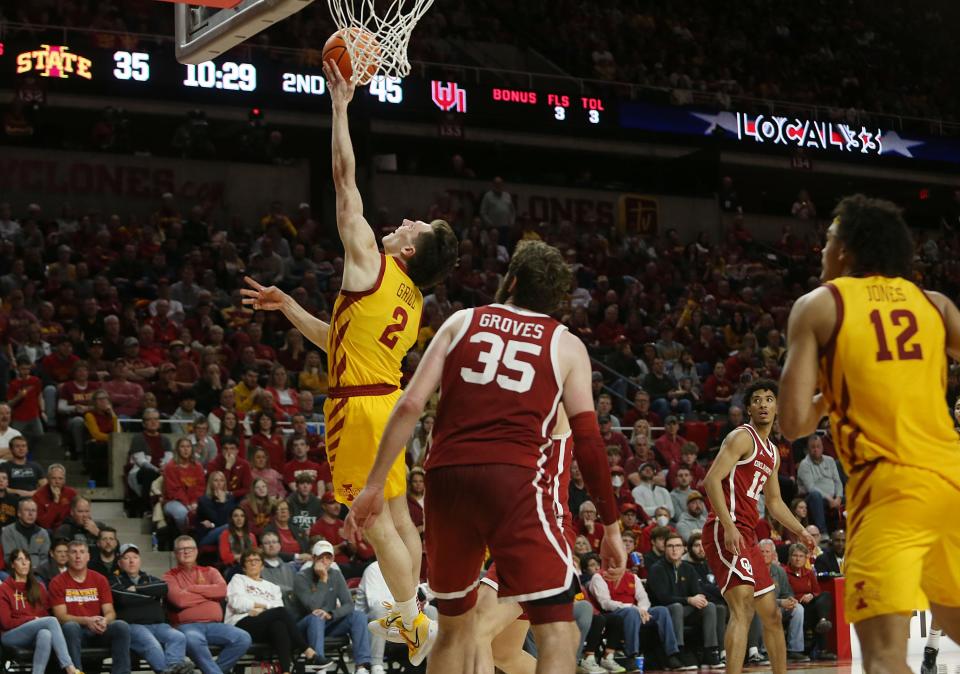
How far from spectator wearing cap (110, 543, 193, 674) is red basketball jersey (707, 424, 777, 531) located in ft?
15.6

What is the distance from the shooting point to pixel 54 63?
18.5m

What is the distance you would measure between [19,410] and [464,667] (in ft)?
31.9

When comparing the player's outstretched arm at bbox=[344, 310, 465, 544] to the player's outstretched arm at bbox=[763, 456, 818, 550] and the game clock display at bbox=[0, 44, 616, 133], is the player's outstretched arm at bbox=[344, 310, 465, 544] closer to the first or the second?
the player's outstretched arm at bbox=[763, 456, 818, 550]

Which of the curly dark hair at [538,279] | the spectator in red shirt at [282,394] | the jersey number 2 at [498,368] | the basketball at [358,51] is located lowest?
the spectator in red shirt at [282,394]

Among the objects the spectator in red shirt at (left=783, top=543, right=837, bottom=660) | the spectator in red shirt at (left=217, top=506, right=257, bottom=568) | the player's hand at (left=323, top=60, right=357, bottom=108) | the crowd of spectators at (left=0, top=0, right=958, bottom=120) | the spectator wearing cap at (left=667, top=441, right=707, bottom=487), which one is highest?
the crowd of spectators at (left=0, top=0, right=958, bottom=120)

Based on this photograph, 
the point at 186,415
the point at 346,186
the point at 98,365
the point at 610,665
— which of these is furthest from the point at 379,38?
the point at 98,365

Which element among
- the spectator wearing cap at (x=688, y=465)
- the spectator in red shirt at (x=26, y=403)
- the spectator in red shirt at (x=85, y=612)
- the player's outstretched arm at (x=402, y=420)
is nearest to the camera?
the player's outstretched arm at (x=402, y=420)

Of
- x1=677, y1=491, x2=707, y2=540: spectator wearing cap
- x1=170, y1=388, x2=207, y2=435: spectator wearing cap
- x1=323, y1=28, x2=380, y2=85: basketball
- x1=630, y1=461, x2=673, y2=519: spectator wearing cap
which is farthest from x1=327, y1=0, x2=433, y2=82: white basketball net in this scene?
x1=677, y1=491, x2=707, y2=540: spectator wearing cap

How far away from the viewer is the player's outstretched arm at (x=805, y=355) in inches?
176

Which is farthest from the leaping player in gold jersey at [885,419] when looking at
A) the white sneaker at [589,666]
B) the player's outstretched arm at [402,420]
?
the white sneaker at [589,666]

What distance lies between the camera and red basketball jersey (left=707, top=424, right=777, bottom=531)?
30.2ft

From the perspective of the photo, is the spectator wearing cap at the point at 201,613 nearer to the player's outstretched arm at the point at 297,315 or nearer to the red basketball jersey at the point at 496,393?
the player's outstretched arm at the point at 297,315

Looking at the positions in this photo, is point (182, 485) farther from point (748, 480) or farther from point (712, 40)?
point (712, 40)

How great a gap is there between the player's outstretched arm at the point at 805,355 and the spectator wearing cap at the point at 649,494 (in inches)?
413
